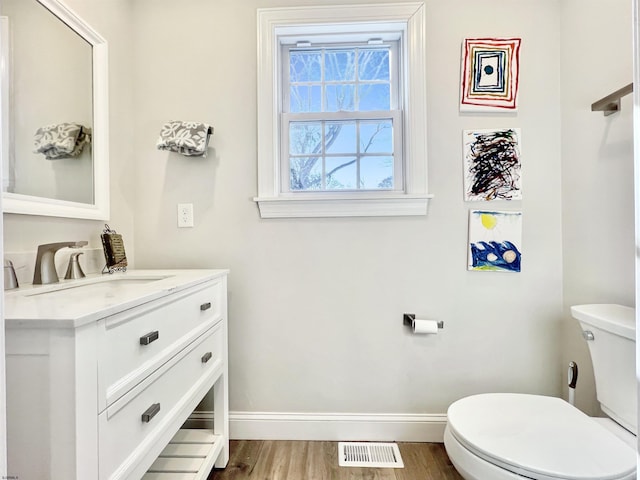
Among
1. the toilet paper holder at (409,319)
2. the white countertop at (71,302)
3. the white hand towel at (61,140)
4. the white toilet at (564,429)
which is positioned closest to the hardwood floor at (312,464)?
the white toilet at (564,429)

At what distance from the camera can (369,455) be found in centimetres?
162

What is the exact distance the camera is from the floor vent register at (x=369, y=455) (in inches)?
61.5

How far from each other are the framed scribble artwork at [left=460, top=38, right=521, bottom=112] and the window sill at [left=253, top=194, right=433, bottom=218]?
0.52 meters

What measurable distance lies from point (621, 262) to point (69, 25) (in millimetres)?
2257

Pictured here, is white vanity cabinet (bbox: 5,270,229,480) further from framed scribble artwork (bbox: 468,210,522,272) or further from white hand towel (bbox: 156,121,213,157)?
framed scribble artwork (bbox: 468,210,522,272)

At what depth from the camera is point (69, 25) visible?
1362 millimetres

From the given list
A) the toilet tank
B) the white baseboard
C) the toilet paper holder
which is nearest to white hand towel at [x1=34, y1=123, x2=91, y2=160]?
the white baseboard

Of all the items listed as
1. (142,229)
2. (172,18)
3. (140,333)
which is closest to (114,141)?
(142,229)

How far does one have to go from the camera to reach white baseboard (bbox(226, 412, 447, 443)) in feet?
Answer: 5.67

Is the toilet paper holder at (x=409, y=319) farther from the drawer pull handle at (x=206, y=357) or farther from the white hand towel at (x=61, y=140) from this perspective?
the white hand towel at (x=61, y=140)

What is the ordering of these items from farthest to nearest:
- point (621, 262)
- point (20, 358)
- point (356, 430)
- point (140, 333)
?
point (356, 430) → point (621, 262) → point (140, 333) → point (20, 358)

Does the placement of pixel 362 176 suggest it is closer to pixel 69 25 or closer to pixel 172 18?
pixel 172 18

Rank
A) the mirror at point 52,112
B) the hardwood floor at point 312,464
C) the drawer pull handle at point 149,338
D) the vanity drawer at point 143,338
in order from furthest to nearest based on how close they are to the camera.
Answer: the hardwood floor at point 312,464
the mirror at point 52,112
the drawer pull handle at point 149,338
the vanity drawer at point 143,338

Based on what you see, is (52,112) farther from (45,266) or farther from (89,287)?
(89,287)
